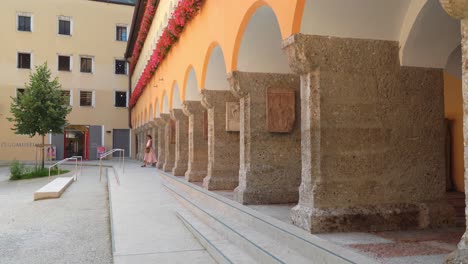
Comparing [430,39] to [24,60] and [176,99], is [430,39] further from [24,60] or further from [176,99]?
[24,60]

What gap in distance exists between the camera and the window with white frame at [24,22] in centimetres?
3306

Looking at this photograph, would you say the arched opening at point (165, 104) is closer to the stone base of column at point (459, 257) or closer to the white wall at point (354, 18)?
the white wall at point (354, 18)

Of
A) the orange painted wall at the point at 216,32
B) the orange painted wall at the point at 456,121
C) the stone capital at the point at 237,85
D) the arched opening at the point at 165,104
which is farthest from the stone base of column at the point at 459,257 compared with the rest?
the arched opening at the point at 165,104

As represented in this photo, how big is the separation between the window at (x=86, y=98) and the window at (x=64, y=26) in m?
4.89

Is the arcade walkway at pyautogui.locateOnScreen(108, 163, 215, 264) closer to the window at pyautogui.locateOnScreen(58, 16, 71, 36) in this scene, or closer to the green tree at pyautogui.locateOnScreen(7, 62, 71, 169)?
the green tree at pyautogui.locateOnScreen(7, 62, 71, 169)

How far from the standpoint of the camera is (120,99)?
1431 inches

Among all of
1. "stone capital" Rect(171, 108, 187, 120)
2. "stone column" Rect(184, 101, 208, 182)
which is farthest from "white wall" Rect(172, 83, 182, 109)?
"stone column" Rect(184, 101, 208, 182)

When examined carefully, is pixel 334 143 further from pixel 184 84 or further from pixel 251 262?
pixel 184 84

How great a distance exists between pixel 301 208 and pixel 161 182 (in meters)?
8.89

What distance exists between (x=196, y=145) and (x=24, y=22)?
1103 inches

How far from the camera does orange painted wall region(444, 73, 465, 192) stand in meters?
8.49

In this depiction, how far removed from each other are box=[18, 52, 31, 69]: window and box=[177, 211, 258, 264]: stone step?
30.8m

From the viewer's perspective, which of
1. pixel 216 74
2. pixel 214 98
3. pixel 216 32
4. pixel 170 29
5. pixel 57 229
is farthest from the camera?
pixel 170 29

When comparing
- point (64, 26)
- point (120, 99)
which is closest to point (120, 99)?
point (120, 99)
